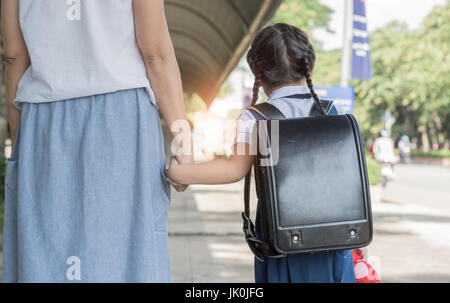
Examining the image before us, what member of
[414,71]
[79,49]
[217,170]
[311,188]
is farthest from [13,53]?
[414,71]

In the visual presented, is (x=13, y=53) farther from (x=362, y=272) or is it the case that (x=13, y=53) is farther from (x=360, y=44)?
(x=360, y=44)

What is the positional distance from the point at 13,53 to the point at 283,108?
0.85m

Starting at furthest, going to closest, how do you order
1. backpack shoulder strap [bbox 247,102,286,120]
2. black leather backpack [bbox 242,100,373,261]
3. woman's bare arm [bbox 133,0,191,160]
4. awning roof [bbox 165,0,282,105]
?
awning roof [bbox 165,0,282,105], backpack shoulder strap [bbox 247,102,286,120], black leather backpack [bbox 242,100,373,261], woman's bare arm [bbox 133,0,191,160]

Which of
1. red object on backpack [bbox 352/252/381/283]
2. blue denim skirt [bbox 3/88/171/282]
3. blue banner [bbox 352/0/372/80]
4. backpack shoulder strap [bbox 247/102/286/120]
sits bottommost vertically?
red object on backpack [bbox 352/252/381/283]

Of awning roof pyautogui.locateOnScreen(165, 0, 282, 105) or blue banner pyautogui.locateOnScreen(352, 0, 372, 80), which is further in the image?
blue banner pyautogui.locateOnScreen(352, 0, 372, 80)

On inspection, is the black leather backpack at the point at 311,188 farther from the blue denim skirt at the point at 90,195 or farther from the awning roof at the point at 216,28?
the awning roof at the point at 216,28

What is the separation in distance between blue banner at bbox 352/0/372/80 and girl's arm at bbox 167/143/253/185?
8.15m

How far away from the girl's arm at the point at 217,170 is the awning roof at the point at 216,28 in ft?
14.0

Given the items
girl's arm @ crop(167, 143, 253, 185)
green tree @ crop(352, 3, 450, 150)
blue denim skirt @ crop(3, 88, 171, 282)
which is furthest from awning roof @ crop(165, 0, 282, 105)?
green tree @ crop(352, 3, 450, 150)

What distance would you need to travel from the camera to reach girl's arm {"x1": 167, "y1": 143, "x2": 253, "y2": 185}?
6.64 feet

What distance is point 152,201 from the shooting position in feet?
6.17

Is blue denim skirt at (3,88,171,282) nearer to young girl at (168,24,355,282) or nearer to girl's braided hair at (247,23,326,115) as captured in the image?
young girl at (168,24,355,282)

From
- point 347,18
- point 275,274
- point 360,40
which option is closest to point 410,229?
point 360,40

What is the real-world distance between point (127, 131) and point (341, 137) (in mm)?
670
